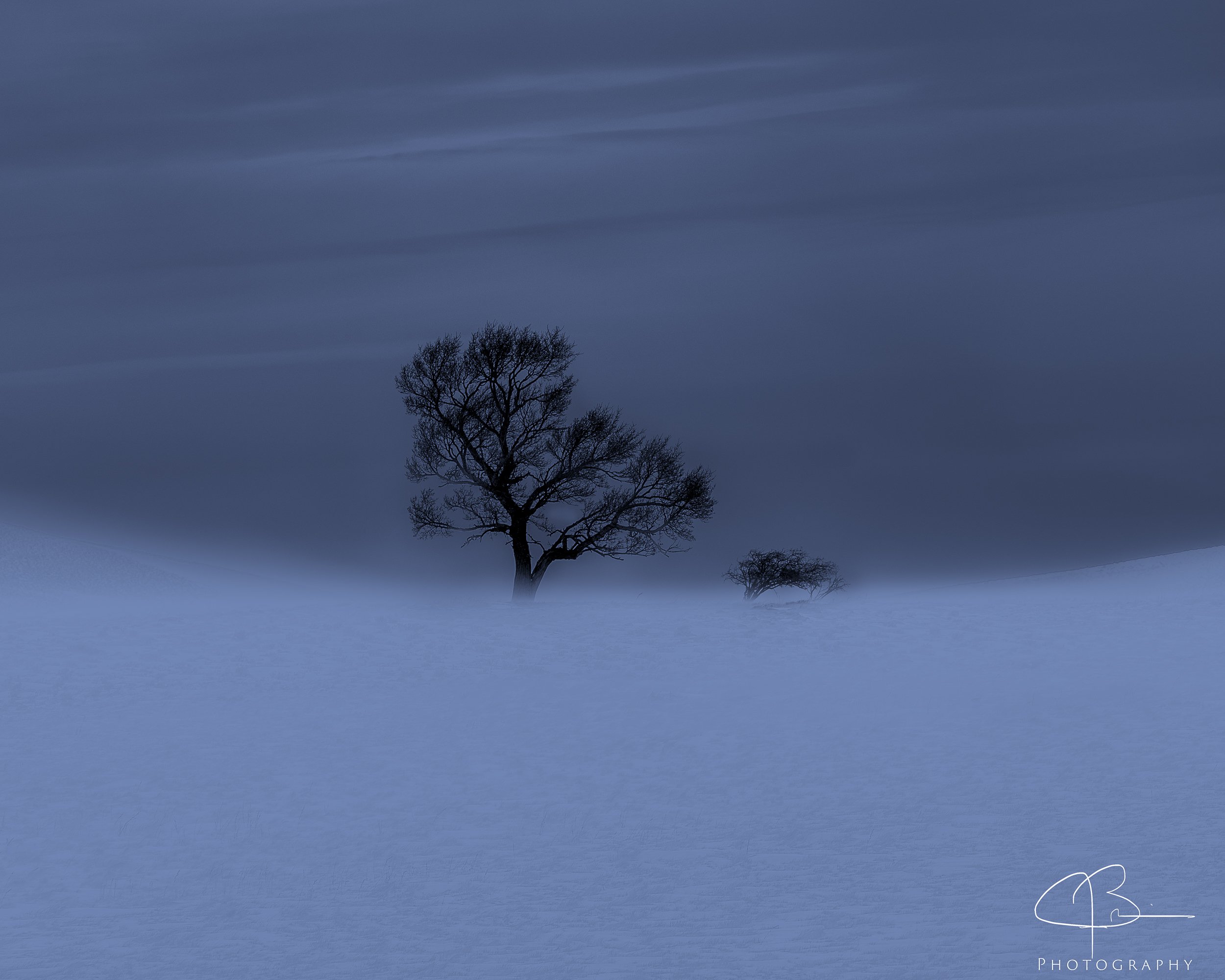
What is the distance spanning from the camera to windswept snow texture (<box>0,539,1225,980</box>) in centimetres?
795

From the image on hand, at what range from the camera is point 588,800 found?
11680 mm

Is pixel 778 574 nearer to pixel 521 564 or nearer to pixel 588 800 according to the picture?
pixel 521 564

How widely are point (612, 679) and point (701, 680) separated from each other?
134 cm

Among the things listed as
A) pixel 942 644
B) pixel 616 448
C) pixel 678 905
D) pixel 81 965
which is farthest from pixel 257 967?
pixel 616 448

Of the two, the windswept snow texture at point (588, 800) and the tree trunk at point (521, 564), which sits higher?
the tree trunk at point (521, 564)

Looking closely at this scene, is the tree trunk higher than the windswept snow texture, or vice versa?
the tree trunk

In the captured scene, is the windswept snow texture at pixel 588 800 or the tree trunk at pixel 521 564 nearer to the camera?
the windswept snow texture at pixel 588 800

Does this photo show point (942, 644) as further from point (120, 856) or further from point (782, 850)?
point (120, 856)

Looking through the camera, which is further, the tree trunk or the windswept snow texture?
the tree trunk

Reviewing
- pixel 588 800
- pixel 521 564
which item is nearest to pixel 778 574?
pixel 521 564

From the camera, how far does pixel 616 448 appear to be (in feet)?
98.5

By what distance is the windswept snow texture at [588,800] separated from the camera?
795 centimetres

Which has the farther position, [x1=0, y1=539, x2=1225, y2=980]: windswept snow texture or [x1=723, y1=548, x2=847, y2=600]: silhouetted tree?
[x1=723, y1=548, x2=847, y2=600]: silhouetted tree

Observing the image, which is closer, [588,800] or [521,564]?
[588,800]
